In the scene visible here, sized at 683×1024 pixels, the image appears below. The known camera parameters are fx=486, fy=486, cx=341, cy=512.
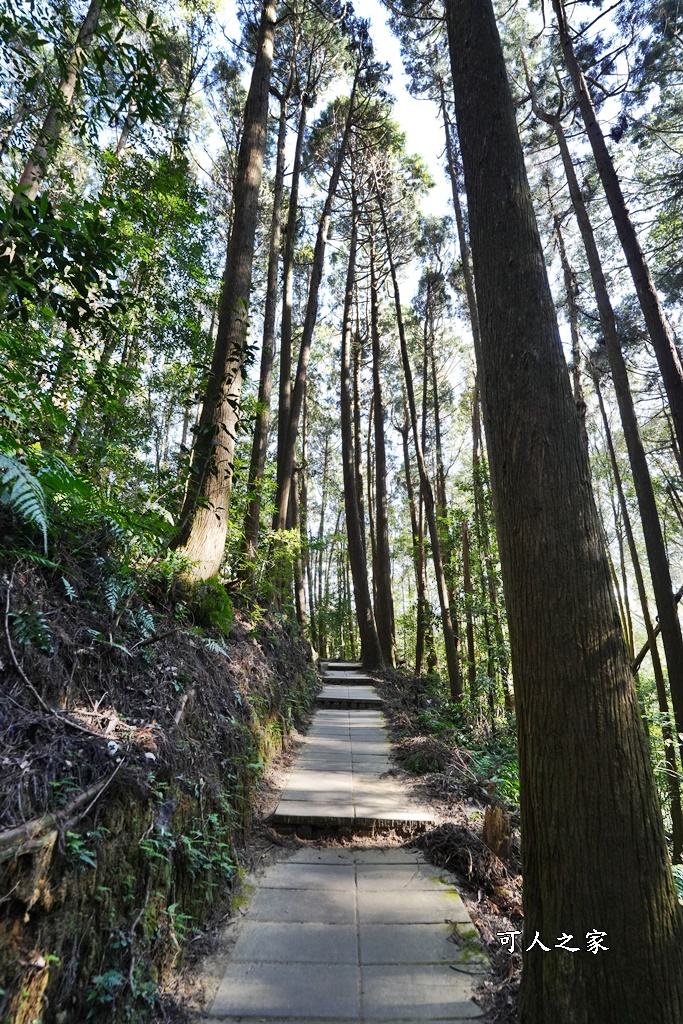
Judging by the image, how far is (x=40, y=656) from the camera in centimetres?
202

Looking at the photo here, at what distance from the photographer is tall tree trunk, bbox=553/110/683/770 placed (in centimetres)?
551

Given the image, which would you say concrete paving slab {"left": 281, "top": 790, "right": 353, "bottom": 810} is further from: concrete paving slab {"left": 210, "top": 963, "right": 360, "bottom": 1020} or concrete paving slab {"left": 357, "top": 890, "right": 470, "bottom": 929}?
concrete paving slab {"left": 210, "top": 963, "right": 360, "bottom": 1020}

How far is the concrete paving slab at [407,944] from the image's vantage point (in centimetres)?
221

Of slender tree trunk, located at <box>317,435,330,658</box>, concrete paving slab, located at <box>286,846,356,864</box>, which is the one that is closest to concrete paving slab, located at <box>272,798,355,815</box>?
concrete paving slab, located at <box>286,846,356,864</box>

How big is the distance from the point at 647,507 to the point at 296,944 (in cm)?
602

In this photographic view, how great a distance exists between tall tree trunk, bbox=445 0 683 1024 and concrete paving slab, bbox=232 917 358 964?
2.96ft

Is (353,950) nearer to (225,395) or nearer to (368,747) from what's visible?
(368,747)

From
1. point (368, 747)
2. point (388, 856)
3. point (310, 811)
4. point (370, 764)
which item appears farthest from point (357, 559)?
point (388, 856)

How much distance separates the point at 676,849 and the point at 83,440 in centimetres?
1025

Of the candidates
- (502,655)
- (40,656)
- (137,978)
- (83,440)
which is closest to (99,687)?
(40,656)

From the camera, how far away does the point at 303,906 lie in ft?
8.57

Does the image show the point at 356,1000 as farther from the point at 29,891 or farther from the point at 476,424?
the point at 476,424

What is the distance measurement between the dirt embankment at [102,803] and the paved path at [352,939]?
0.30 m

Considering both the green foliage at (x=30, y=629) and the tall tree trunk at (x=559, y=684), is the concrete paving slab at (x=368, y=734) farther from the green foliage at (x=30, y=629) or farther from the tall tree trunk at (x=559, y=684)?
the green foliage at (x=30, y=629)
